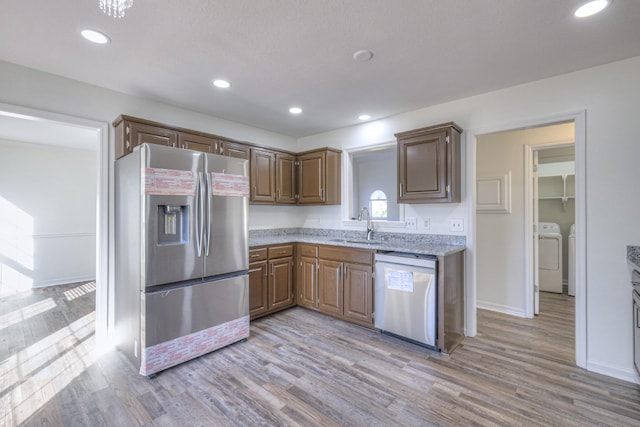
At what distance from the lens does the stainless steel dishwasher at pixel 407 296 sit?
2.65 m

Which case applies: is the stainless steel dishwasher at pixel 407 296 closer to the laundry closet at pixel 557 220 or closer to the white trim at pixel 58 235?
the laundry closet at pixel 557 220

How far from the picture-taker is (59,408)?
1918 mm

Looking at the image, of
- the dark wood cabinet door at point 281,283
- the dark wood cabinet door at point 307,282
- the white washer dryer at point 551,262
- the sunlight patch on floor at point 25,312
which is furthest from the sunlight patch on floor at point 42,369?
the white washer dryer at point 551,262

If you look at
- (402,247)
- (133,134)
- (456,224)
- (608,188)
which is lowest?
(402,247)

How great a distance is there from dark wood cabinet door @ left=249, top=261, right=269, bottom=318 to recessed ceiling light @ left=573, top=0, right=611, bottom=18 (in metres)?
3.37

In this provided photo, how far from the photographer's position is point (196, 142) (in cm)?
320

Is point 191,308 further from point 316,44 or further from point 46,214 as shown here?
point 46,214

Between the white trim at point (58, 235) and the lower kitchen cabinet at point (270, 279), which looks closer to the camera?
the lower kitchen cabinet at point (270, 279)

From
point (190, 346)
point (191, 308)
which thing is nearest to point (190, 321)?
point (191, 308)

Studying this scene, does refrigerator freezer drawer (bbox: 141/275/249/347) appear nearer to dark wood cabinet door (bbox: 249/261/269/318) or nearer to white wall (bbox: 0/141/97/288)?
dark wood cabinet door (bbox: 249/261/269/318)

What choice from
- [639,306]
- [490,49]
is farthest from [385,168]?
[639,306]

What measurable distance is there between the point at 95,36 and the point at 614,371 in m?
4.63

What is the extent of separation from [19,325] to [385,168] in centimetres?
732

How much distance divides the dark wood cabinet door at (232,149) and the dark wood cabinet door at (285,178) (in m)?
0.54
